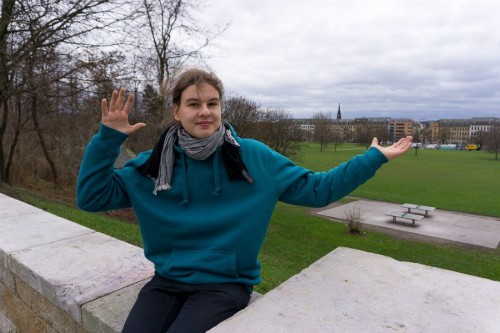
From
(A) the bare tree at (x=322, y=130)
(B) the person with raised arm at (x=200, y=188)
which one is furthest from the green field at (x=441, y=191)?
(A) the bare tree at (x=322, y=130)

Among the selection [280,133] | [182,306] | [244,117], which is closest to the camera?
[182,306]

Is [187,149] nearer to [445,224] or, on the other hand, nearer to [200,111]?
[200,111]

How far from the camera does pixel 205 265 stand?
186 cm

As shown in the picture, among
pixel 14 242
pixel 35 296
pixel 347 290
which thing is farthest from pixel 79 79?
pixel 347 290

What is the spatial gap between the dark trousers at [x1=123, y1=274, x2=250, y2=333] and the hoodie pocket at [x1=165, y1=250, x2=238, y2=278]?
6 cm

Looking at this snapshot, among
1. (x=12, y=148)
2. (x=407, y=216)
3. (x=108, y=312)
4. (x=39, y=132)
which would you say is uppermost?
(x=39, y=132)

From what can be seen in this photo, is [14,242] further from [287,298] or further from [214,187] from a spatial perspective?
[287,298]

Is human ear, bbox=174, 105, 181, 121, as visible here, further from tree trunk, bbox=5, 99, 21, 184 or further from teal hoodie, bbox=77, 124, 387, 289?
tree trunk, bbox=5, 99, 21, 184

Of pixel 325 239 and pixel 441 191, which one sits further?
pixel 441 191

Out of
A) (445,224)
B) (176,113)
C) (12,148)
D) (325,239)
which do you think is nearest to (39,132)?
(12,148)

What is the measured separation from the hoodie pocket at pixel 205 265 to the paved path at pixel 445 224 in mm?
12676

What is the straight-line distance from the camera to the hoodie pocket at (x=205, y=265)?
73.3 inches

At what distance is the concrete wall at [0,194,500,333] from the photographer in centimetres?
147

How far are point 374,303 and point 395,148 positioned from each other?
0.91 meters
